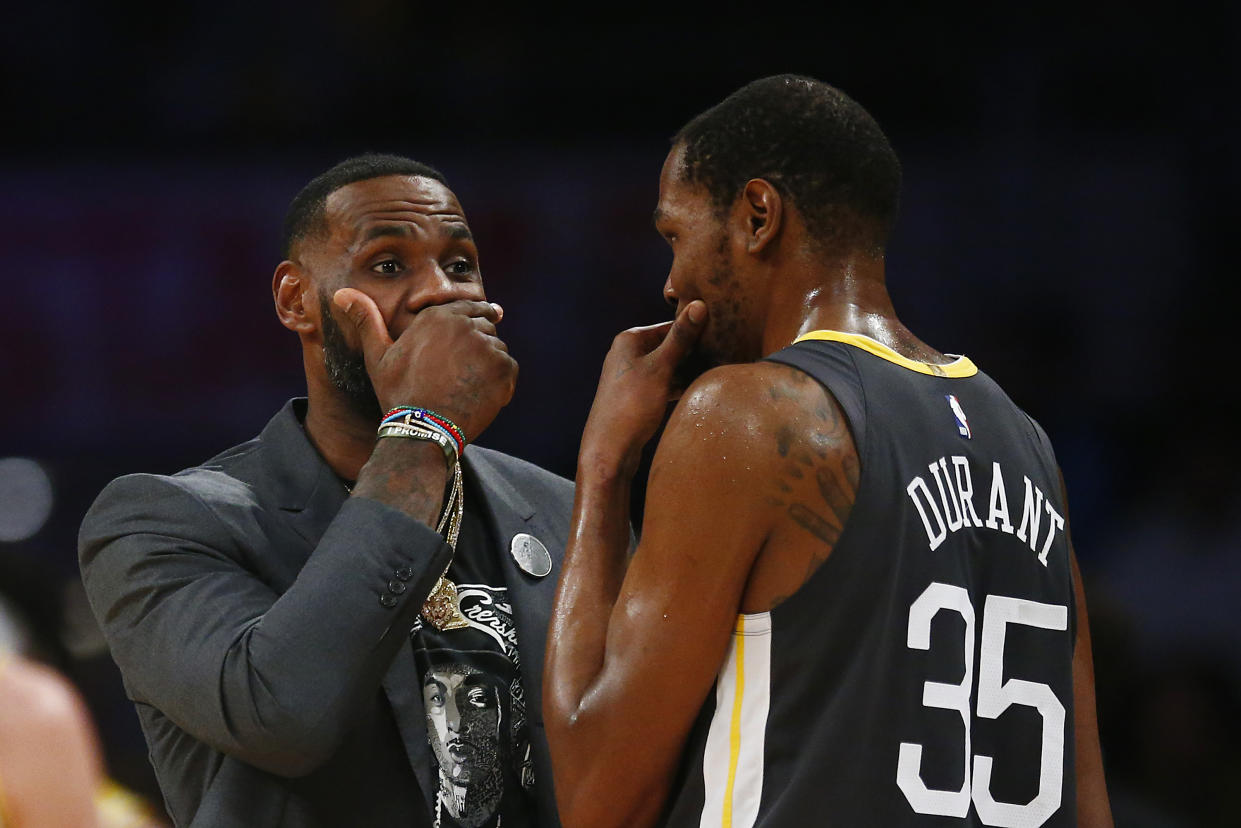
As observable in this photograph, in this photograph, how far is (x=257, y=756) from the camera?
6.95 ft

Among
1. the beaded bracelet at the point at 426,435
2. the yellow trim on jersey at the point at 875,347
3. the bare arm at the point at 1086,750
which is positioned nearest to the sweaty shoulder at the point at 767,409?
the yellow trim on jersey at the point at 875,347

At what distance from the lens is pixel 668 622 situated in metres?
1.93

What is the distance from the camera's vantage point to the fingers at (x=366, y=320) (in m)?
2.52

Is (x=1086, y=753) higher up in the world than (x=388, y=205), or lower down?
lower down

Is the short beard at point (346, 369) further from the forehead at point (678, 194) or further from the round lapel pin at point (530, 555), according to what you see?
the forehead at point (678, 194)

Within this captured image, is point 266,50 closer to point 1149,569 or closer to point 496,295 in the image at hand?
point 496,295

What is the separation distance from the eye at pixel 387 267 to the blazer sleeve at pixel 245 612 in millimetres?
546

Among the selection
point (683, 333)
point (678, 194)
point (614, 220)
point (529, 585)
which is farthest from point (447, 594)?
point (614, 220)

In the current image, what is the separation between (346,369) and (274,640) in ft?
2.27

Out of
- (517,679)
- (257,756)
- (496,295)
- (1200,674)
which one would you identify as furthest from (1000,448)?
(496,295)

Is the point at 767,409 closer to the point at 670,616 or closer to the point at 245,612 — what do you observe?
the point at 670,616

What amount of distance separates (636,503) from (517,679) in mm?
3510

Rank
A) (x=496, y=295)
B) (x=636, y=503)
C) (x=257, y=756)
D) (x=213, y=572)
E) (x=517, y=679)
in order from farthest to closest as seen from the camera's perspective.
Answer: (x=496, y=295) < (x=636, y=503) < (x=517, y=679) < (x=213, y=572) < (x=257, y=756)

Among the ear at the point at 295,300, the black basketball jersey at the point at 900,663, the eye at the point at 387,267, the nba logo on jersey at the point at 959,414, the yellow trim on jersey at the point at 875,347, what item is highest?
the yellow trim on jersey at the point at 875,347
